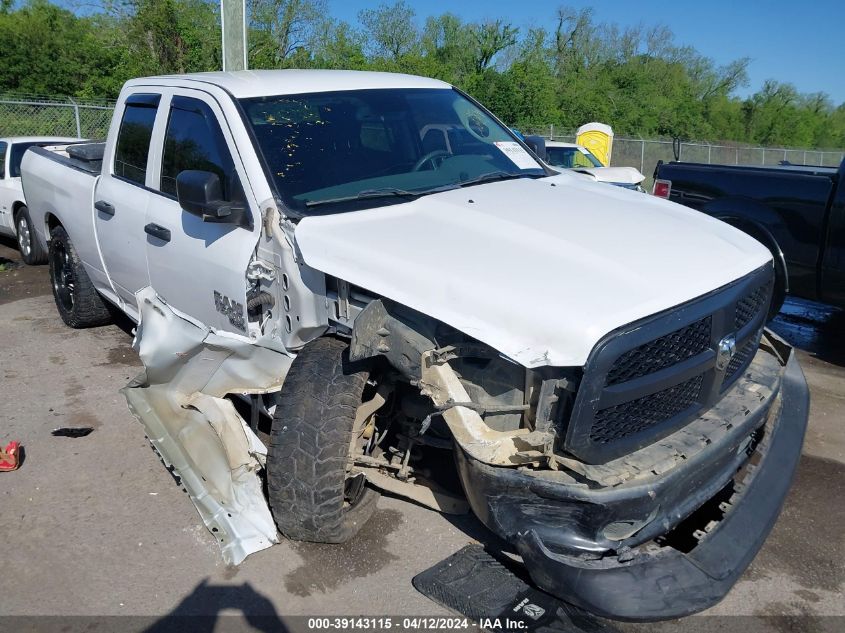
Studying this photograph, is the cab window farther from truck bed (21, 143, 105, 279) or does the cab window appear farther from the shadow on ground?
the shadow on ground

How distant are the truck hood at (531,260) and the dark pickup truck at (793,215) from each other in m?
2.46

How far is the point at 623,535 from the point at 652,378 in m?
0.57

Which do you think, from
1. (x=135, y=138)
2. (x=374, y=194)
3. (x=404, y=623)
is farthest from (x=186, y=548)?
(x=135, y=138)

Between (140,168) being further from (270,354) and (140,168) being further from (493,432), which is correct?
(493,432)

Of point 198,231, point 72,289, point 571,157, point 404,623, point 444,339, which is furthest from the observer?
point 571,157

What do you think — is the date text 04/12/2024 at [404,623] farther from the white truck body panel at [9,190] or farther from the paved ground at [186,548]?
the white truck body panel at [9,190]

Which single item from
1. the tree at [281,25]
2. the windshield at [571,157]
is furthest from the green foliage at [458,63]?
the windshield at [571,157]

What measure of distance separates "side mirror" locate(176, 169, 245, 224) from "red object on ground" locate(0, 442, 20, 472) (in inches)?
74.1

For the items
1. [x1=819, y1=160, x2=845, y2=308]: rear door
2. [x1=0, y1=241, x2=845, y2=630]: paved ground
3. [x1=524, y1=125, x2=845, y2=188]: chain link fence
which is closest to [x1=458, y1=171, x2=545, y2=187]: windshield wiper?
[x1=0, y1=241, x2=845, y2=630]: paved ground

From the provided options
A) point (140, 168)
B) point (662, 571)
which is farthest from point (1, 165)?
point (662, 571)

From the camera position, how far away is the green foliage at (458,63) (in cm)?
2363

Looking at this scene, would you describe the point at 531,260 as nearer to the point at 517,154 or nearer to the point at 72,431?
the point at 517,154

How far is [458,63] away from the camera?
36812 mm

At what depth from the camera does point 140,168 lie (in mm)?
4602
